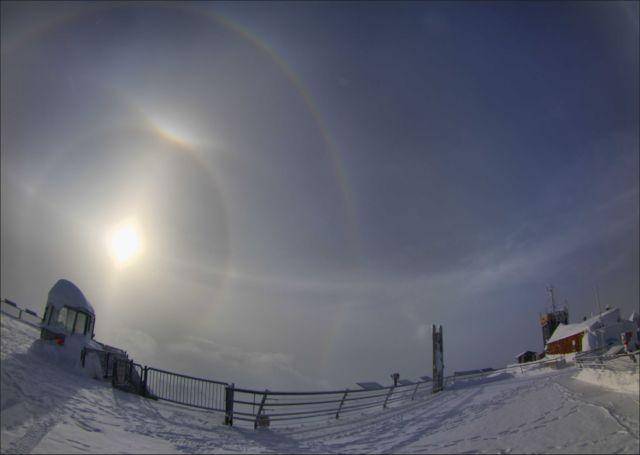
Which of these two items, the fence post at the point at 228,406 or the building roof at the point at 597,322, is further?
the building roof at the point at 597,322

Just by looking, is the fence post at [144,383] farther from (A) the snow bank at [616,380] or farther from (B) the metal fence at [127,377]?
(A) the snow bank at [616,380]

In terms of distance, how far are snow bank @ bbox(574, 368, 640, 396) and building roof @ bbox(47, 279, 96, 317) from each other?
95.1ft

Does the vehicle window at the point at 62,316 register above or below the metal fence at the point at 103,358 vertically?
above

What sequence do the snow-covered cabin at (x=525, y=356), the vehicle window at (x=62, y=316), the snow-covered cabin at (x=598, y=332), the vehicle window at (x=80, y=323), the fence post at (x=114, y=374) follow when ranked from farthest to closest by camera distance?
the snow-covered cabin at (x=525, y=356) < the snow-covered cabin at (x=598, y=332) < the vehicle window at (x=80, y=323) < the vehicle window at (x=62, y=316) < the fence post at (x=114, y=374)

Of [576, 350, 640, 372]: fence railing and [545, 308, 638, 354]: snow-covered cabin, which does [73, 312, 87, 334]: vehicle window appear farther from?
→ [545, 308, 638, 354]: snow-covered cabin

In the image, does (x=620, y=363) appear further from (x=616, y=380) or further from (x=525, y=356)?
(x=525, y=356)

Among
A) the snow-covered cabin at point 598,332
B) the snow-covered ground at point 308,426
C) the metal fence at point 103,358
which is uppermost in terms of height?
the snow-covered cabin at point 598,332

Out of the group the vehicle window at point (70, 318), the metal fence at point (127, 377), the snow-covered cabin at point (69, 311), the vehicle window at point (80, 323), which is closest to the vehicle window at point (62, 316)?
the snow-covered cabin at point (69, 311)

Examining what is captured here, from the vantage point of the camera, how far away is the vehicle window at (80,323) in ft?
95.5

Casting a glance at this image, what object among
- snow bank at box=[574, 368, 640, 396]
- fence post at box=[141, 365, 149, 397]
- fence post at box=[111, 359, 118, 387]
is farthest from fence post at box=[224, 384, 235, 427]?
snow bank at box=[574, 368, 640, 396]

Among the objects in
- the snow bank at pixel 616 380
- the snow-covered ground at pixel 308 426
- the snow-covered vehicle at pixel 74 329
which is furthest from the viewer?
the snow-covered vehicle at pixel 74 329

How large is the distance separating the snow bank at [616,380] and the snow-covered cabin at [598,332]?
123 feet

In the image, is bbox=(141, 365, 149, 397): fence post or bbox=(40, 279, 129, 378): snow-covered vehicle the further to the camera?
bbox=(40, 279, 129, 378): snow-covered vehicle

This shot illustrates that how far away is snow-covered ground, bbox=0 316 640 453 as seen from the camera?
30.7 ft
